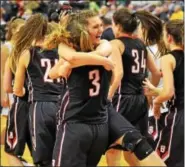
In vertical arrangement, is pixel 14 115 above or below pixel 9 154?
above

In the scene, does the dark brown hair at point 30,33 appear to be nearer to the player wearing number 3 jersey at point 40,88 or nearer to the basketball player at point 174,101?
the player wearing number 3 jersey at point 40,88

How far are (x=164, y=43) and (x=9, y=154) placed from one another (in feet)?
5.82

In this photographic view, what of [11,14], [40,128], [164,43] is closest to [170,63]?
[164,43]

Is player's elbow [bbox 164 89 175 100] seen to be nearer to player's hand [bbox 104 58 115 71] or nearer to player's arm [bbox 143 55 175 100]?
player's arm [bbox 143 55 175 100]

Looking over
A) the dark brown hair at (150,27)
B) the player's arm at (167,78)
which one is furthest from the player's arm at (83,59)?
the dark brown hair at (150,27)

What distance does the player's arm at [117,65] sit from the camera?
14.5 ft

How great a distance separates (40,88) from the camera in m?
4.49

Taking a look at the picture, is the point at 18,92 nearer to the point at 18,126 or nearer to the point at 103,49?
the point at 18,126

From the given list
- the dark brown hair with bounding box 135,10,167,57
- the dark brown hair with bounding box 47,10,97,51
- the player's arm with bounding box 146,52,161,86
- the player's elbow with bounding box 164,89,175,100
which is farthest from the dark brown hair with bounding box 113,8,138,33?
the dark brown hair with bounding box 47,10,97,51

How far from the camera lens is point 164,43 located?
4.78m

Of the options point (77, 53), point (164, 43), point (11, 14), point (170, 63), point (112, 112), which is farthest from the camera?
point (11, 14)

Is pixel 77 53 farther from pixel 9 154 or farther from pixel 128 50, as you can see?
pixel 9 154

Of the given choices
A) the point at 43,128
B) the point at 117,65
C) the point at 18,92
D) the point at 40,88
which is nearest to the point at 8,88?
the point at 18,92

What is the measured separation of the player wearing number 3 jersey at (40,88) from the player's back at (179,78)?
95 cm
